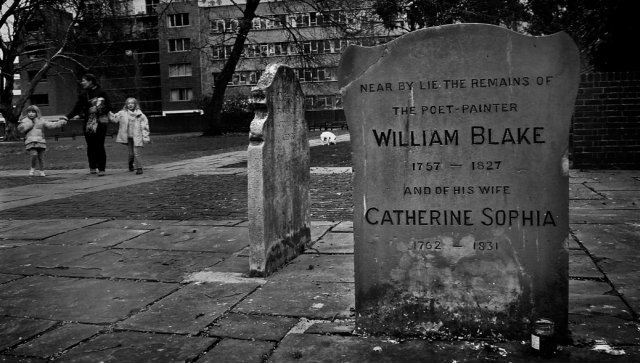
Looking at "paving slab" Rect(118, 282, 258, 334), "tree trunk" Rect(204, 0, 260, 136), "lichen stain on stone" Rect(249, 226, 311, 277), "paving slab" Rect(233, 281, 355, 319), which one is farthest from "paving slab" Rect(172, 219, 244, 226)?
"tree trunk" Rect(204, 0, 260, 136)

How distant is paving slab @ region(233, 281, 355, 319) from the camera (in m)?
3.88

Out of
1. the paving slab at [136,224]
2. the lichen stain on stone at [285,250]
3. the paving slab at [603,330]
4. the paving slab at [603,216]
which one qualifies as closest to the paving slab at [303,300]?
the lichen stain on stone at [285,250]

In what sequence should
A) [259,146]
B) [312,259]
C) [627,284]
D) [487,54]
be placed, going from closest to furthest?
1. [487,54]
2. [627,284]
3. [259,146]
4. [312,259]

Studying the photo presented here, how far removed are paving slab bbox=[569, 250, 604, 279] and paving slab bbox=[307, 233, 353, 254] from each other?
2.00 meters

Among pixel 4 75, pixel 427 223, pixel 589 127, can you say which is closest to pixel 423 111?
pixel 427 223

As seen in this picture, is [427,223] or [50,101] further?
[50,101]

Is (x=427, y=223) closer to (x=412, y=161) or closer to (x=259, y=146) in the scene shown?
(x=412, y=161)

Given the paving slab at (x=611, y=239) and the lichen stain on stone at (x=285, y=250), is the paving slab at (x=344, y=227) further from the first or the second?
the paving slab at (x=611, y=239)

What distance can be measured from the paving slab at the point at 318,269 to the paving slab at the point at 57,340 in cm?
155

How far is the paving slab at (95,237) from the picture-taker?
6.41 m

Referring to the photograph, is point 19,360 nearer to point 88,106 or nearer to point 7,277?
point 7,277

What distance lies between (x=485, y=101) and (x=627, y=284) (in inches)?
80.5

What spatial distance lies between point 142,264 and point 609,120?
9.95 metres

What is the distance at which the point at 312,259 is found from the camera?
5410 millimetres
